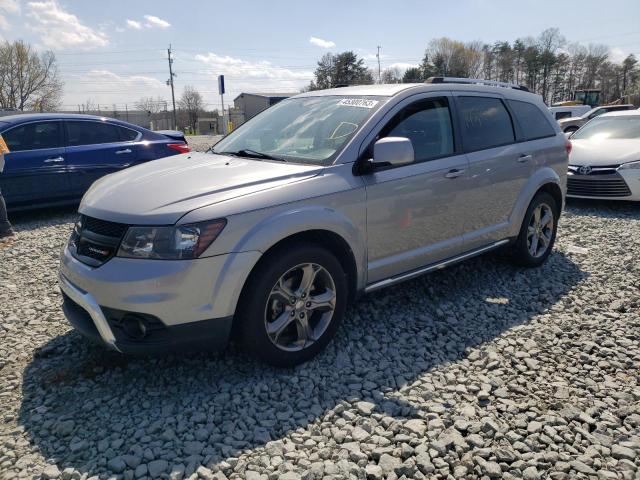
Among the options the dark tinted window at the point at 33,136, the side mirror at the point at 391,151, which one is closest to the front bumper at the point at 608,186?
the side mirror at the point at 391,151

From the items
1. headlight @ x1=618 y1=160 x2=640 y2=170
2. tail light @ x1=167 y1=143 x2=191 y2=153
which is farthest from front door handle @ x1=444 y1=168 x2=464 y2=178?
tail light @ x1=167 y1=143 x2=191 y2=153

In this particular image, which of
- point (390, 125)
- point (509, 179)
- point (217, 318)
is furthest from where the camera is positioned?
point (509, 179)

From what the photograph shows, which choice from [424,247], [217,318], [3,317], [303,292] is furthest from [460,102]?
[3,317]

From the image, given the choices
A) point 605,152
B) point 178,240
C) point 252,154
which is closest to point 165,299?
point 178,240

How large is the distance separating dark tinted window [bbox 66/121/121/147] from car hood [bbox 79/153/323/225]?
4.68m

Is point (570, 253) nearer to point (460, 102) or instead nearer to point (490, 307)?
point (490, 307)

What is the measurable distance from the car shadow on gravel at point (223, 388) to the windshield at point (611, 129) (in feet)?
20.5

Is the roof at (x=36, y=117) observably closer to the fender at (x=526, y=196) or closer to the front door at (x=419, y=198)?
the front door at (x=419, y=198)

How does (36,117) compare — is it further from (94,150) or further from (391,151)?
(391,151)

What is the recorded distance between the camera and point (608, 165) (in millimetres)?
7875

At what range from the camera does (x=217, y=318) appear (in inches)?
110

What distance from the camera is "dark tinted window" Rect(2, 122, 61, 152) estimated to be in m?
7.10

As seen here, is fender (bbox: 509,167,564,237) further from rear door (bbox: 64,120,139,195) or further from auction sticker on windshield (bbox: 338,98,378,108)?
rear door (bbox: 64,120,139,195)

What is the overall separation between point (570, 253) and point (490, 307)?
2122 mm
